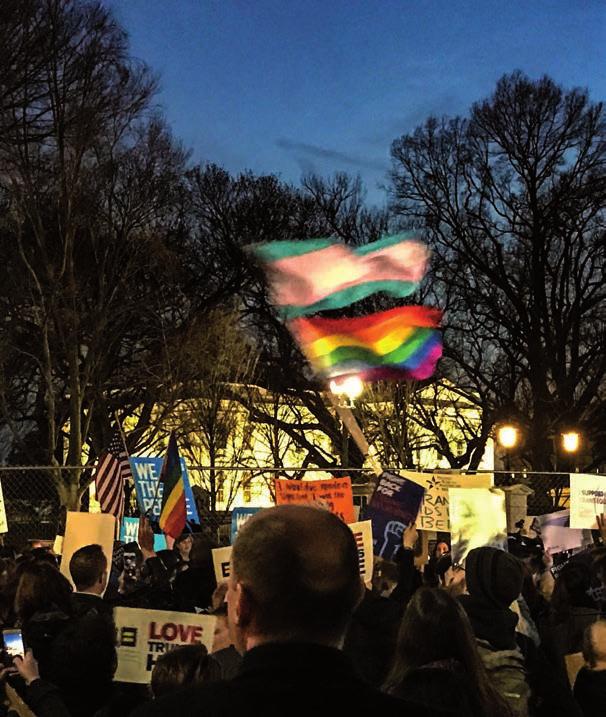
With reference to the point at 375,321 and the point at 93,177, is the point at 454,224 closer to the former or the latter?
the point at 93,177

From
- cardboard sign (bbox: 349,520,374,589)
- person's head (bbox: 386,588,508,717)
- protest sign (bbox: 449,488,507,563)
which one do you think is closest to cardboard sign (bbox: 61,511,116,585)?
cardboard sign (bbox: 349,520,374,589)

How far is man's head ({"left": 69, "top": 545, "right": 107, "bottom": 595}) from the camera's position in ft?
17.6

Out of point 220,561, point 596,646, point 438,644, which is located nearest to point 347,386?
point 220,561

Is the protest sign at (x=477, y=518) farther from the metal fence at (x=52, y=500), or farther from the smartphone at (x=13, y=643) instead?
the metal fence at (x=52, y=500)

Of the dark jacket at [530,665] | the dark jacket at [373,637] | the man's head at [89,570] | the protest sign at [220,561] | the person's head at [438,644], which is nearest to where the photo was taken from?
the person's head at [438,644]

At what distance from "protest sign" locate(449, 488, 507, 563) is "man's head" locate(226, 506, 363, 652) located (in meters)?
6.08

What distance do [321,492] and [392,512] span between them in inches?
38.5

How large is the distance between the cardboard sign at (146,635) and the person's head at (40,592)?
0.39 m

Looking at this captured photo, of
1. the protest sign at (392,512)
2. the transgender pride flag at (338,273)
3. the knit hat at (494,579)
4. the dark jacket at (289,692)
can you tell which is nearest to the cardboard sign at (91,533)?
the protest sign at (392,512)

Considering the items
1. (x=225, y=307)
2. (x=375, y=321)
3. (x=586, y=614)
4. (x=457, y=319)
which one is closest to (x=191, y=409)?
(x=225, y=307)

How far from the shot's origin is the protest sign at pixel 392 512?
28.4 feet

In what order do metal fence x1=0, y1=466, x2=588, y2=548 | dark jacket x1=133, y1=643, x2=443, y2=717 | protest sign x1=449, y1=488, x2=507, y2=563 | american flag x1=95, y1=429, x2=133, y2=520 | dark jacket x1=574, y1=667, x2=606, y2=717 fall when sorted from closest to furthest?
dark jacket x1=133, y1=643, x2=443, y2=717
dark jacket x1=574, y1=667, x2=606, y2=717
protest sign x1=449, y1=488, x2=507, y2=563
american flag x1=95, y1=429, x2=133, y2=520
metal fence x1=0, y1=466, x2=588, y2=548

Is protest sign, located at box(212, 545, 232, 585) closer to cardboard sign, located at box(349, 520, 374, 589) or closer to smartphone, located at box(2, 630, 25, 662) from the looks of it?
cardboard sign, located at box(349, 520, 374, 589)

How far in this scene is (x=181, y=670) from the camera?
337cm
